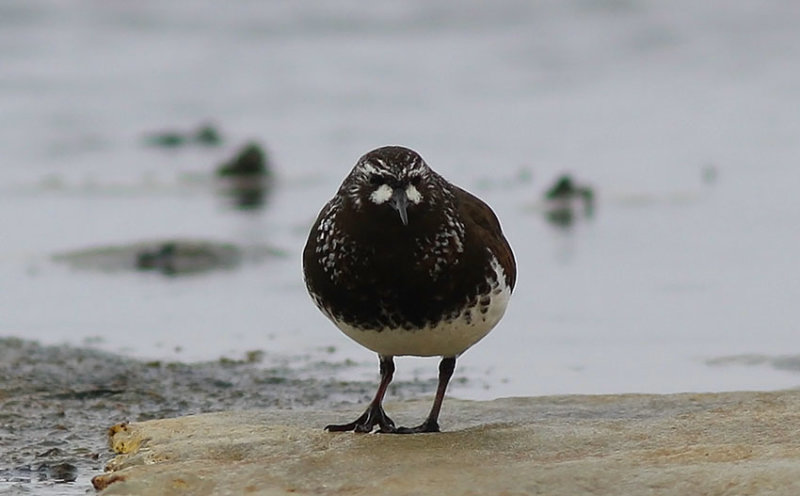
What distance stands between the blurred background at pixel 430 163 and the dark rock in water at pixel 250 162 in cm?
2

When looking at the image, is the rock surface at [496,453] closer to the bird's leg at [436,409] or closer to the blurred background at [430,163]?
the bird's leg at [436,409]

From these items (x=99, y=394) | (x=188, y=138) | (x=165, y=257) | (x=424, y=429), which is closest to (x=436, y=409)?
(x=424, y=429)

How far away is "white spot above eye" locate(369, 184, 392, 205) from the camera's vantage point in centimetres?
586

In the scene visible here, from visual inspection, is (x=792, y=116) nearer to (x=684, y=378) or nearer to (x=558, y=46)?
(x=558, y=46)

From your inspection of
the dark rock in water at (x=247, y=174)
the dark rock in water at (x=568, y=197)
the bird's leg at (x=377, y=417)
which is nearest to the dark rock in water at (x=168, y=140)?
the dark rock in water at (x=247, y=174)

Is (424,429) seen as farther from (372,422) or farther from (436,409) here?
(372,422)

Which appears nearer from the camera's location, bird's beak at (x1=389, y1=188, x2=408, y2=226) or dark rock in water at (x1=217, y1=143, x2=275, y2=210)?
bird's beak at (x1=389, y1=188, x2=408, y2=226)

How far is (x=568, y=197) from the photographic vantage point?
43.0 feet

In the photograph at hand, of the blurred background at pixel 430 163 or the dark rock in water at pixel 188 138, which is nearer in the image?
the blurred background at pixel 430 163

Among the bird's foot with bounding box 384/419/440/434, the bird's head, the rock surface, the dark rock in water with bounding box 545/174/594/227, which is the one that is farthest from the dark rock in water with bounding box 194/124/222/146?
the bird's head

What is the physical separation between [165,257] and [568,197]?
379cm

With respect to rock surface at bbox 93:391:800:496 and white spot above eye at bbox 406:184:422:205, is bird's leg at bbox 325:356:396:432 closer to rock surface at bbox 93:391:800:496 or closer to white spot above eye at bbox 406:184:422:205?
rock surface at bbox 93:391:800:496

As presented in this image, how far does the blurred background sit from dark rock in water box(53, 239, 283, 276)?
2 cm

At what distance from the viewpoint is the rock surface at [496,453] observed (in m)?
4.96
